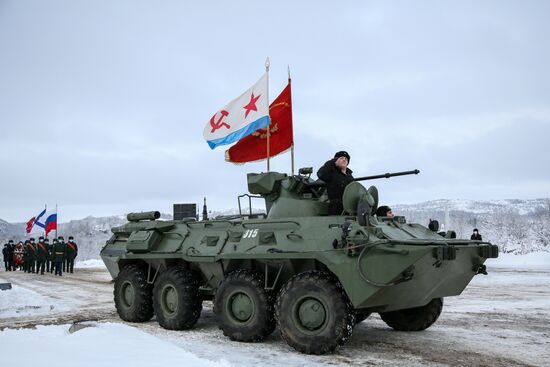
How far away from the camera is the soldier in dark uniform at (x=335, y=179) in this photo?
872 centimetres

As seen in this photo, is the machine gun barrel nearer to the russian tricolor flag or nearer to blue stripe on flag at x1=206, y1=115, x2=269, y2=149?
blue stripe on flag at x1=206, y1=115, x2=269, y2=149

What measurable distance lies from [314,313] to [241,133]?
19.3ft

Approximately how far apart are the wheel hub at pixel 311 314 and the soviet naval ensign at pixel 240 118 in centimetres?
531

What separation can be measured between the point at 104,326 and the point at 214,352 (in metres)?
2.20

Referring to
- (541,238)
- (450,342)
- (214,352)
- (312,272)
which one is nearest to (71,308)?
(214,352)

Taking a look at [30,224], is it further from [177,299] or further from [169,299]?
[177,299]

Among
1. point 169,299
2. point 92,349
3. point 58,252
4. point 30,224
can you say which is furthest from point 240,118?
point 30,224

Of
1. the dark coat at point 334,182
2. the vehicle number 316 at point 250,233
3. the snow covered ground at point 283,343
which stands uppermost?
the dark coat at point 334,182

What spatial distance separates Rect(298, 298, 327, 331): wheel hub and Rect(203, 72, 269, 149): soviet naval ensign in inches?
209

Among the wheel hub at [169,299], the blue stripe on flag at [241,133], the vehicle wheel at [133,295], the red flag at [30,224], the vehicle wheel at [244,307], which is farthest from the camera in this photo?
the red flag at [30,224]

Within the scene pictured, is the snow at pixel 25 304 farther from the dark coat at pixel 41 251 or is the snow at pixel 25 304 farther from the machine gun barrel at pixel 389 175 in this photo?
the dark coat at pixel 41 251

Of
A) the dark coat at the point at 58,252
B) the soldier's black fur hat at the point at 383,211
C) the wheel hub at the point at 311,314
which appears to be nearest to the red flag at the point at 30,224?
the dark coat at the point at 58,252

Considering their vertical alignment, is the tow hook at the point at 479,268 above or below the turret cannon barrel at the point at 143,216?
below

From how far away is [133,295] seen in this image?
34.3 ft
